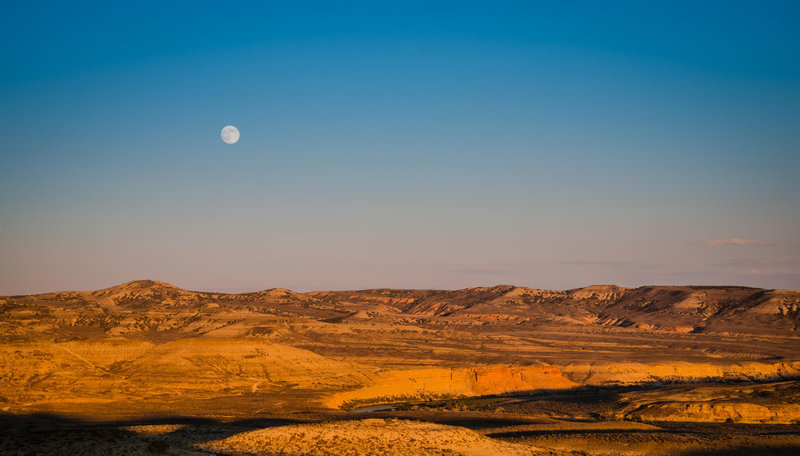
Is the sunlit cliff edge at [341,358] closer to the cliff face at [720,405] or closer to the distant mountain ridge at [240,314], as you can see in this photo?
the cliff face at [720,405]

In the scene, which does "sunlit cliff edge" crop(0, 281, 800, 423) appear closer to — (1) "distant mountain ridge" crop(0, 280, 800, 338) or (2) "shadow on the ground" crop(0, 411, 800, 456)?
(1) "distant mountain ridge" crop(0, 280, 800, 338)

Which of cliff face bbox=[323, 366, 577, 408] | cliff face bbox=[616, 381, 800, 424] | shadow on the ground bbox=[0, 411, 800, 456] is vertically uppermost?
shadow on the ground bbox=[0, 411, 800, 456]

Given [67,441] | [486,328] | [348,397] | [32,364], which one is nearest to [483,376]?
[348,397]

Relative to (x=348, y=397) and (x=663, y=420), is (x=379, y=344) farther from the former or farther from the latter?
(x=663, y=420)

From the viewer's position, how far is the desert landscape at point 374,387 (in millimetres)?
33375

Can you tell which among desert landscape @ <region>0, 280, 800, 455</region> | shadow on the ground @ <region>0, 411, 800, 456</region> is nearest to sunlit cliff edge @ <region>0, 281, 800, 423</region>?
desert landscape @ <region>0, 280, 800, 455</region>

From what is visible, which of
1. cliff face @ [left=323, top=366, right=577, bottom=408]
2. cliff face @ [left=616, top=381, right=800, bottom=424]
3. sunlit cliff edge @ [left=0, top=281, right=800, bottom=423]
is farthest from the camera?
cliff face @ [left=323, top=366, right=577, bottom=408]

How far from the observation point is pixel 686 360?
10675 centimetres

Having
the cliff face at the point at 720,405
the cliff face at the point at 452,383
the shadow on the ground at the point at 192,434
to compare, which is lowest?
the cliff face at the point at 452,383

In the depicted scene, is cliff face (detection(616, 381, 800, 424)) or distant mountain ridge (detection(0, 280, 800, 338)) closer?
cliff face (detection(616, 381, 800, 424))

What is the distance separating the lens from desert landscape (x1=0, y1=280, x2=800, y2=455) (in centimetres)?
3338

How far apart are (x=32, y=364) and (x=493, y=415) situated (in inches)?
1775

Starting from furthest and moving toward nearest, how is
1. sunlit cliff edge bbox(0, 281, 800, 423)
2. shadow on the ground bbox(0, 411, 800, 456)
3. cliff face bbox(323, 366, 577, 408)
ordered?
cliff face bbox(323, 366, 577, 408) < sunlit cliff edge bbox(0, 281, 800, 423) < shadow on the ground bbox(0, 411, 800, 456)

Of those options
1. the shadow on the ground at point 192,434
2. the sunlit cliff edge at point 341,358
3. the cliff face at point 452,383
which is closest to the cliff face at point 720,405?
the sunlit cliff edge at point 341,358
